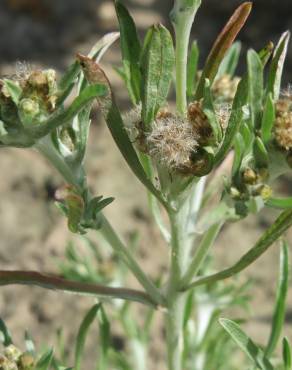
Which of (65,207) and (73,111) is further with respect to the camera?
(65,207)

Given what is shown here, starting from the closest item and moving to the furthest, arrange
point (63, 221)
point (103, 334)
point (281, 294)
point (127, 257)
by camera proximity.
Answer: point (127, 257) → point (281, 294) → point (103, 334) → point (63, 221)

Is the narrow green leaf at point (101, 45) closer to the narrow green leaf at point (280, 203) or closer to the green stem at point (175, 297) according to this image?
the green stem at point (175, 297)

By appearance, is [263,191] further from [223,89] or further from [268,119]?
[223,89]

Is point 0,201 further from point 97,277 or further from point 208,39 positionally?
point 208,39

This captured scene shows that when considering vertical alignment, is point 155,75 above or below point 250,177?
above

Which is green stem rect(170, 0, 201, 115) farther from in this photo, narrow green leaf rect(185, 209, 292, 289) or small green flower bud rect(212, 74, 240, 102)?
small green flower bud rect(212, 74, 240, 102)

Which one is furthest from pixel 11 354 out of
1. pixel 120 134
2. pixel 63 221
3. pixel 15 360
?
pixel 63 221

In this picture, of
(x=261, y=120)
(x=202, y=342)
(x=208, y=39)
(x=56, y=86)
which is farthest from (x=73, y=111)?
(x=208, y=39)
